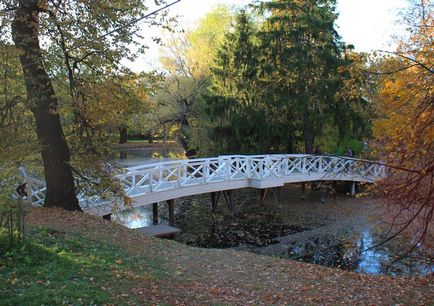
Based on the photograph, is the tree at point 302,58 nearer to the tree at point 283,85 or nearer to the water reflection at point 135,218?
the tree at point 283,85

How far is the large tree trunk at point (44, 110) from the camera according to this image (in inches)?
383

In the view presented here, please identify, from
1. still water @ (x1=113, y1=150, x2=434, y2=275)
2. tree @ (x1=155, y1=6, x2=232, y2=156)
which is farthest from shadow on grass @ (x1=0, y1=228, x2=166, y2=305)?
tree @ (x1=155, y1=6, x2=232, y2=156)

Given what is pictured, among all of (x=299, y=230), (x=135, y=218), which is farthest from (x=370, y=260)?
(x=135, y=218)

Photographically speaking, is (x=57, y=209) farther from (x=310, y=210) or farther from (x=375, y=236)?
(x=310, y=210)

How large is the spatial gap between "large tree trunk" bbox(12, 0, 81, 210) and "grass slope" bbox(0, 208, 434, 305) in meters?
1.35

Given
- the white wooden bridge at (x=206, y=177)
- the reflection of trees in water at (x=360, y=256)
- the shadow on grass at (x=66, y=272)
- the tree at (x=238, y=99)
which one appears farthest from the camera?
the tree at (x=238, y=99)

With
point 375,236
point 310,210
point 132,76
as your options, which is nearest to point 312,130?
point 310,210

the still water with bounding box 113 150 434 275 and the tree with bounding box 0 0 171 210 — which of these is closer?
the tree with bounding box 0 0 171 210

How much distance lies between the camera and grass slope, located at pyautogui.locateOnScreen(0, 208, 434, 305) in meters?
5.25

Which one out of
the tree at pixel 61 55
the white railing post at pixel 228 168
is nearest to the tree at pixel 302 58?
the white railing post at pixel 228 168

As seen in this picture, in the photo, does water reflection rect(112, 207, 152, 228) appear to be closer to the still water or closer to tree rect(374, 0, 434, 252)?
the still water

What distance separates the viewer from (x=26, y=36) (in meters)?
9.66

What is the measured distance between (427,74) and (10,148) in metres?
8.65

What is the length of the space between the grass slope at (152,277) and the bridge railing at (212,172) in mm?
3737
